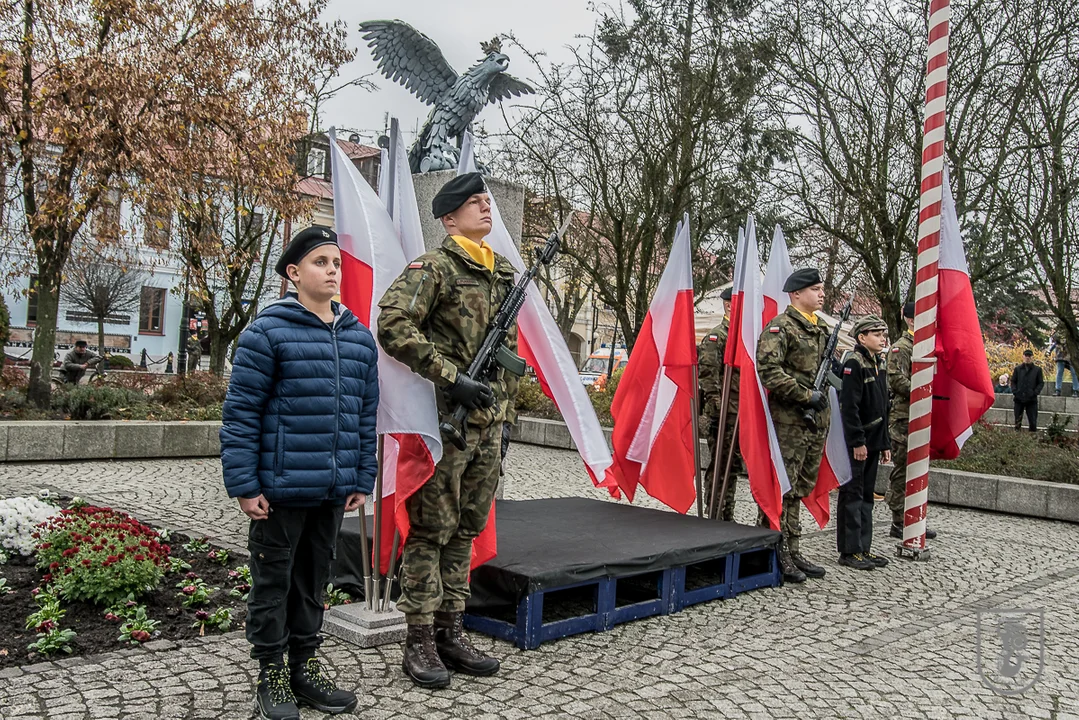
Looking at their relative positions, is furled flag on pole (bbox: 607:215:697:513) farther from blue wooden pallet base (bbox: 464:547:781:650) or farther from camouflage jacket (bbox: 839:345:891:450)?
camouflage jacket (bbox: 839:345:891:450)

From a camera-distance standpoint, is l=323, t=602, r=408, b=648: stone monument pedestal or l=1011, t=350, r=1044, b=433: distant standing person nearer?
l=323, t=602, r=408, b=648: stone monument pedestal

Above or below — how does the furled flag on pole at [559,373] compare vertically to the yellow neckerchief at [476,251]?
below

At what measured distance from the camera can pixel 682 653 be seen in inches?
198

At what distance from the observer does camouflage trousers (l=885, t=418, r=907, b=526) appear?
9.09 metres

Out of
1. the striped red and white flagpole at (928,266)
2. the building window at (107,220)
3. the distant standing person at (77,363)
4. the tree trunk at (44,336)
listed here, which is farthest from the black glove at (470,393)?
the distant standing person at (77,363)

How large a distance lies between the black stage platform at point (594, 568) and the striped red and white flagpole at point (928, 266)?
2232mm

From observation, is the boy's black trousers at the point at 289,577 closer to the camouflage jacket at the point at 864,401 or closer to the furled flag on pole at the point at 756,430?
the furled flag on pole at the point at 756,430

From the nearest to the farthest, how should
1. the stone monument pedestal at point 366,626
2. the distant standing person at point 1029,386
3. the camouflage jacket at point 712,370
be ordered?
the stone monument pedestal at point 366,626 → the camouflage jacket at point 712,370 → the distant standing person at point 1029,386

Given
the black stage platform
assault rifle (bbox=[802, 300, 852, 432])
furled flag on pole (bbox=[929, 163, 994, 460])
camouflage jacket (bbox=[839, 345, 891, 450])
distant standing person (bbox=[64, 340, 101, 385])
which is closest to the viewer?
the black stage platform

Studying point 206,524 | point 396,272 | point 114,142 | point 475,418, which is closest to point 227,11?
point 114,142

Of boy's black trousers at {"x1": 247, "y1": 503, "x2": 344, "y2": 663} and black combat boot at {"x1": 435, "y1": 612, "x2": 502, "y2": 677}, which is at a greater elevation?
boy's black trousers at {"x1": 247, "y1": 503, "x2": 344, "y2": 663}

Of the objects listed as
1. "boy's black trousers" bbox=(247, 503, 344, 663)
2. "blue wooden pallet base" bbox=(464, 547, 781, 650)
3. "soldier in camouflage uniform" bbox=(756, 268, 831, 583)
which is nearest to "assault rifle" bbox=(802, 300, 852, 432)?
"soldier in camouflage uniform" bbox=(756, 268, 831, 583)

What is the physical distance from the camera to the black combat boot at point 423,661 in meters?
4.22

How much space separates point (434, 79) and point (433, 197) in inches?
76.1
